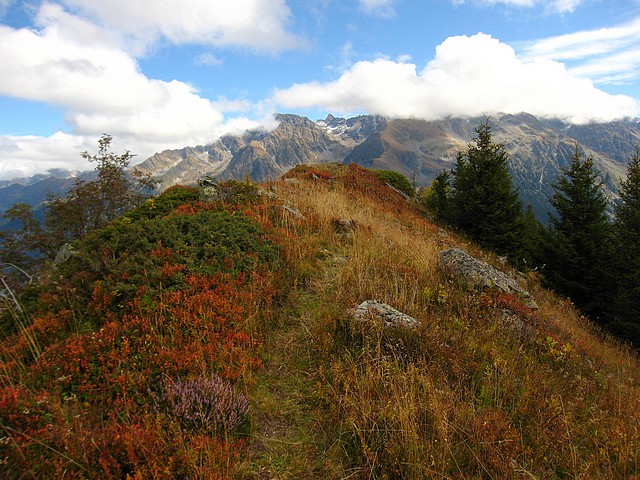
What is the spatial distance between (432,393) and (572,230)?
69.9 ft

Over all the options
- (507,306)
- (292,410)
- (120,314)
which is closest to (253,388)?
(292,410)

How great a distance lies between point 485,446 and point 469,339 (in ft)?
5.95

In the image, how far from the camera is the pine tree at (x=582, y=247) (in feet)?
58.2

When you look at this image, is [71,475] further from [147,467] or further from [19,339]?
[19,339]

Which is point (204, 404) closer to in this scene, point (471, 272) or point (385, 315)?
point (385, 315)

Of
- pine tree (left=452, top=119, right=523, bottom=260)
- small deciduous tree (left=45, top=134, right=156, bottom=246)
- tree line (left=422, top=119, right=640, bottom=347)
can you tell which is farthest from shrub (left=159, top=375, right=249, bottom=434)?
small deciduous tree (left=45, top=134, right=156, bottom=246)

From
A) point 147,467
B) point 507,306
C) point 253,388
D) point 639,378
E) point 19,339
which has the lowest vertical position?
point 639,378

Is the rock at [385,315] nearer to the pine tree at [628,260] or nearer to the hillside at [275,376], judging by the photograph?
the hillside at [275,376]

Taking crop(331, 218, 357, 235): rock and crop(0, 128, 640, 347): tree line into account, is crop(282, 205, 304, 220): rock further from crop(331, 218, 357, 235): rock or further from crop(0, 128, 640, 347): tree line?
crop(0, 128, 640, 347): tree line

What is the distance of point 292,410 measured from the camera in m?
3.63

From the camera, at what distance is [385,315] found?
462 cm

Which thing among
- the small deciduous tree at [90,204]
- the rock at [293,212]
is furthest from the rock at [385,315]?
the small deciduous tree at [90,204]

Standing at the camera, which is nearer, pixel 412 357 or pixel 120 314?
pixel 412 357

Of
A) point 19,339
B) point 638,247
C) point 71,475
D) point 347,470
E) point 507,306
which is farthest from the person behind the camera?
point 638,247
